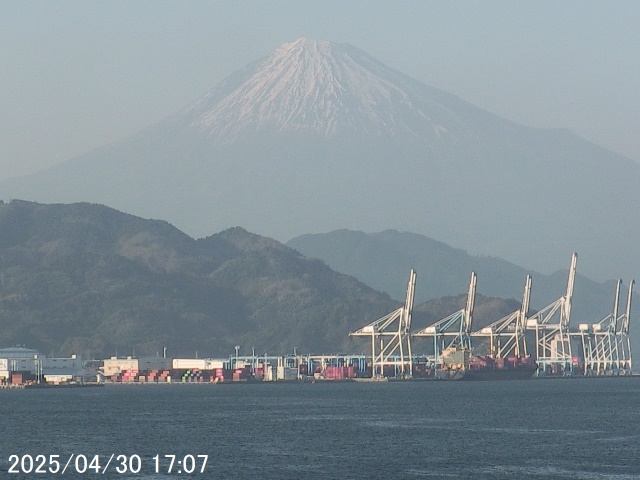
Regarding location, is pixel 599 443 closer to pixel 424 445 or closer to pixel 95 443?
pixel 424 445

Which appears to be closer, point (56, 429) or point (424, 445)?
point (424, 445)

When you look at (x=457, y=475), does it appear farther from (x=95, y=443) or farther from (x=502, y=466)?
(x=95, y=443)

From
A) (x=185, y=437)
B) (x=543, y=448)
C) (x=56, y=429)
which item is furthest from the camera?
(x=56, y=429)

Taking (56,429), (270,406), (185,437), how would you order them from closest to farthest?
(185,437)
(56,429)
(270,406)

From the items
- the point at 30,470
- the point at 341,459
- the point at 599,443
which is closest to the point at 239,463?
the point at 341,459

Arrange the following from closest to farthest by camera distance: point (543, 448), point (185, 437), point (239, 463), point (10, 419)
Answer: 1. point (239, 463)
2. point (543, 448)
3. point (185, 437)
4. point (10, 419)

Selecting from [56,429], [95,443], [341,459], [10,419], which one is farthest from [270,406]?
[341,459]
